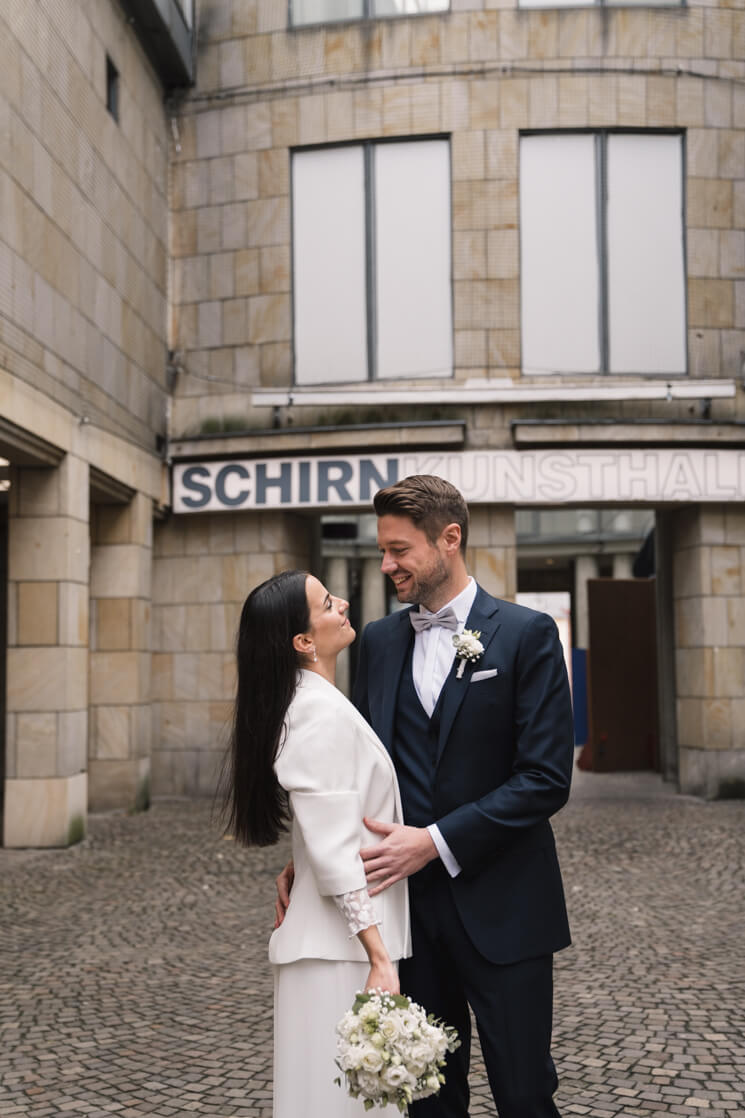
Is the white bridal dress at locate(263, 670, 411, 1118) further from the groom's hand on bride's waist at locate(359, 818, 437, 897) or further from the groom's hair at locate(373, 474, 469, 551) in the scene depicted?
the groom's hair at locate(373, 474, 469, 551)

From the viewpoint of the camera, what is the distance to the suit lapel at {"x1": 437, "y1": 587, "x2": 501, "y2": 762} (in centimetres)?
292

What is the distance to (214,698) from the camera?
1349 centimetres

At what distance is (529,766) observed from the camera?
2871 mm

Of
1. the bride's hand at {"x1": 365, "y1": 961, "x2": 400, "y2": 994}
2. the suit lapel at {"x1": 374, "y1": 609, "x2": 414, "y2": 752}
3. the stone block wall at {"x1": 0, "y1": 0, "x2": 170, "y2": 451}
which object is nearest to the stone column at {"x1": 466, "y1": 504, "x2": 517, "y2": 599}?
the stone block wall at {"x1": 0, "y1": 0, "x2": 170, "y2": 451}

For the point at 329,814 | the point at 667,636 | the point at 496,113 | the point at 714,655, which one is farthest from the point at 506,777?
the point at 667,636

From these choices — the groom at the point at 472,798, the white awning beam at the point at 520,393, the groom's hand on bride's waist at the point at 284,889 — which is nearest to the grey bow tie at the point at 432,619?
the groom at the point at 472,798

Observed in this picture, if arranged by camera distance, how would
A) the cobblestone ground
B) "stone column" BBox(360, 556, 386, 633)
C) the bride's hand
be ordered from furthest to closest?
"stone column" BBox(360, 556, 386, 633) → the cobblestone ground → the bride's hand

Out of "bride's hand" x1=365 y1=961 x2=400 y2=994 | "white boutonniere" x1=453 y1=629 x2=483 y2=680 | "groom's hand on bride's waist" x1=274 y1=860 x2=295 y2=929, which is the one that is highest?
"white boutonniere" x1=453 y1=629 x2=483 y2=680

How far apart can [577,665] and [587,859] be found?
14450 mm

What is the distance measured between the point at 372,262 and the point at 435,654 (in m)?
10.9

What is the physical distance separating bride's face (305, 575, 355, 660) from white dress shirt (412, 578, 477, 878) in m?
0.24

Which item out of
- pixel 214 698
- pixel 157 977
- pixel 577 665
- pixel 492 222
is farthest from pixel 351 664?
pixel 157 977

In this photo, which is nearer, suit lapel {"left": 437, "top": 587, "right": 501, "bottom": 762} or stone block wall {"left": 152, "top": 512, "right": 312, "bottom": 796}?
suit lapel {"left": 437, "top": 587, "right": 501, "bottom": 762}

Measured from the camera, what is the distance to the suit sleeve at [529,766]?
2.80m
